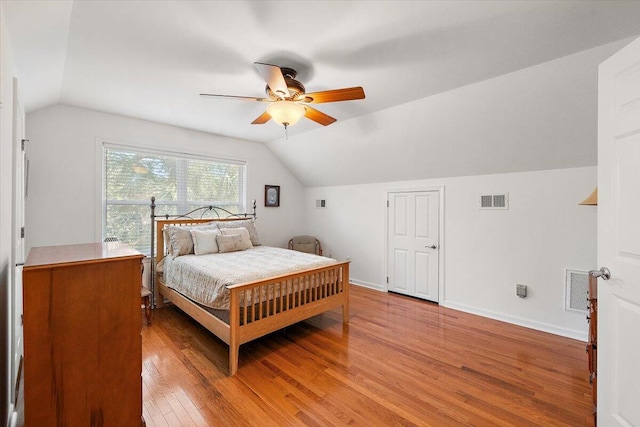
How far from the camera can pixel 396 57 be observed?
7.34 feet

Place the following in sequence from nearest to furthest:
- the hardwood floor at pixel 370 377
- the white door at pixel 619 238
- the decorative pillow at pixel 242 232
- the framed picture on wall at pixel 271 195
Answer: the white door at pixel 619 238
the hardwood floor at pixel 370 377
the decorative pillow at pixel 242 232
the framed picture on wall at pixel 271 195

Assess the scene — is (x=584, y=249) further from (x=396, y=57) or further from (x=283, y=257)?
(x=283, y=257)

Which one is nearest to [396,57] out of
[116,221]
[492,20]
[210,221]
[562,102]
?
[492,20]

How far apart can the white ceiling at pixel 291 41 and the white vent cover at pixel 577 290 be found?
2.18 meters

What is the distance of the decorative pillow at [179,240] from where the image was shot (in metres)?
3.55

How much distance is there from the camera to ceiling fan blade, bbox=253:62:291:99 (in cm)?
191

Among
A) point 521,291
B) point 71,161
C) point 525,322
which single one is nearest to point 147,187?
point 71,161

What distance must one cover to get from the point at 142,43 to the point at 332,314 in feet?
10.8

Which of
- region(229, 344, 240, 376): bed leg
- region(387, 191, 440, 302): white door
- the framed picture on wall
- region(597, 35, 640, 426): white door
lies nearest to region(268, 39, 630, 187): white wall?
region(387, 191, 440, 302): white door

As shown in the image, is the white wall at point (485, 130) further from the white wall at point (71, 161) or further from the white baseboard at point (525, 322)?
the white wall at point (71, 161)

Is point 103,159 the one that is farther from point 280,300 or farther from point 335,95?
point 335,95

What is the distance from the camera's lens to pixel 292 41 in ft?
6.68

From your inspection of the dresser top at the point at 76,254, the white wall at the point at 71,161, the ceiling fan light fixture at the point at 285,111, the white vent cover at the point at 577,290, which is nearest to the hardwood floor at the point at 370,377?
the white vent cover at the point at 577,290

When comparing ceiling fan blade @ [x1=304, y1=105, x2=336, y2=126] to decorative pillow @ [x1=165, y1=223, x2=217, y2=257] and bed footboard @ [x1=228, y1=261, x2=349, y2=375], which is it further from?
decorative pillow @ [x1=165, y1=223, x2=217, y2=257]
